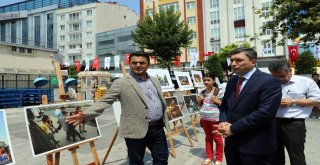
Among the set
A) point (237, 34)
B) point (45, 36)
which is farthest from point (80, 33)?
point (237, 34)

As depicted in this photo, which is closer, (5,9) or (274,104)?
(274,104)

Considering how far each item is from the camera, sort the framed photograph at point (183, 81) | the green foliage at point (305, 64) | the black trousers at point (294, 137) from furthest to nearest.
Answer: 1. the green foliage at point (305, 64)
2. the framed photograph at point (183, 81)
3. the black trousers at point (294, 137)

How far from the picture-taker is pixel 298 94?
335cm

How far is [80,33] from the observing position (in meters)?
61.4

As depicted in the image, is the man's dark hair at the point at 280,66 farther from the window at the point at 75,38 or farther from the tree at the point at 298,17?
the window at the point at 75,38

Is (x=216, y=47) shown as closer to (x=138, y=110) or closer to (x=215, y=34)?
(x=215, y=34)

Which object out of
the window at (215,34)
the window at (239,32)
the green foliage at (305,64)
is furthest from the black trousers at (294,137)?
the window at (215,34)

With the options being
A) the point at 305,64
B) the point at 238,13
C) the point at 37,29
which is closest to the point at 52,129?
the point at 305,64

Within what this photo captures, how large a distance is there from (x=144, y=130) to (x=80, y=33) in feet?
203

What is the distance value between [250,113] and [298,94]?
3.88 ft

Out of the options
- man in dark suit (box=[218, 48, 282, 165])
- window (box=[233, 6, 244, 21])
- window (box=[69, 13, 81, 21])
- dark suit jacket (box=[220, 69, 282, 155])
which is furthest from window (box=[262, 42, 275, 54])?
window (box=[69, 13, 81, 21])

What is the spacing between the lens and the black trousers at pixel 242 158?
2568 millimetres

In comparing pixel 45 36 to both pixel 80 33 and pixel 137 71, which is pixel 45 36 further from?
pixel 137 71

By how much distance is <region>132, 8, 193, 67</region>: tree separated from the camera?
20.1 m
